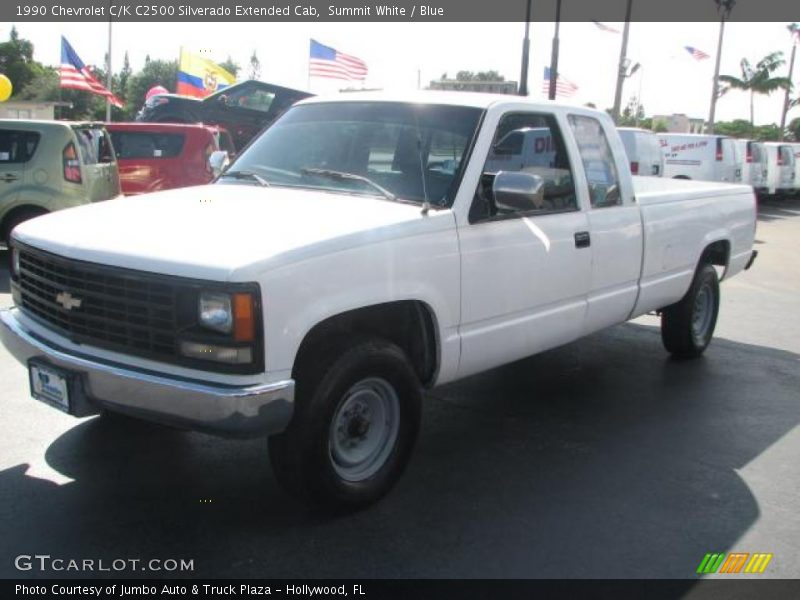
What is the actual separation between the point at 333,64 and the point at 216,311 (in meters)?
21.1

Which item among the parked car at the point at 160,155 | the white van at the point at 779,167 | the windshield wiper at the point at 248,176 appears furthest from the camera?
the white van at the point at 779,167

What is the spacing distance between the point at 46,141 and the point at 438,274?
7.69 metres

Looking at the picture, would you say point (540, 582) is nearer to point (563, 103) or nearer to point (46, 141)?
point (563, 103)

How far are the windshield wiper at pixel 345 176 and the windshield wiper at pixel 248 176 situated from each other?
0.22 meters

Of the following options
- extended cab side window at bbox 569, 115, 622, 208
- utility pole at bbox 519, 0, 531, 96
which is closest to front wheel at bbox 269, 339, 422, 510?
extended cab side window at bbox 569, 115, 622, 208

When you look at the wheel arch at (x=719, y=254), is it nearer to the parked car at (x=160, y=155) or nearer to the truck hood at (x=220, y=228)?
the truck hood at (x=220, y=228)

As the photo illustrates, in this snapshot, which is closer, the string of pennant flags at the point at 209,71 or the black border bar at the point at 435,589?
the black border bar at the point at 435,589

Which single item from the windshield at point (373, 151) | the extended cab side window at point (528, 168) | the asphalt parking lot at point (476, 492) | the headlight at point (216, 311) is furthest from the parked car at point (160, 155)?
the headlight at point (216, 311)

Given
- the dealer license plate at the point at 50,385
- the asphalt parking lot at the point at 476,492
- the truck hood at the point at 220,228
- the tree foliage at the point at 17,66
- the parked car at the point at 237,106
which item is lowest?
the asphalt parking lot at the point at 476,492

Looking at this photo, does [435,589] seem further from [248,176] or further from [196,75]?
[196,75]

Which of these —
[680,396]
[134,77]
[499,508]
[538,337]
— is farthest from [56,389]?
[134,77]

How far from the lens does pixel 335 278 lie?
347 cm

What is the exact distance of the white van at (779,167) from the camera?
25.7 meters

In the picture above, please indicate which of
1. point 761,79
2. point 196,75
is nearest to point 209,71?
point 196,75
